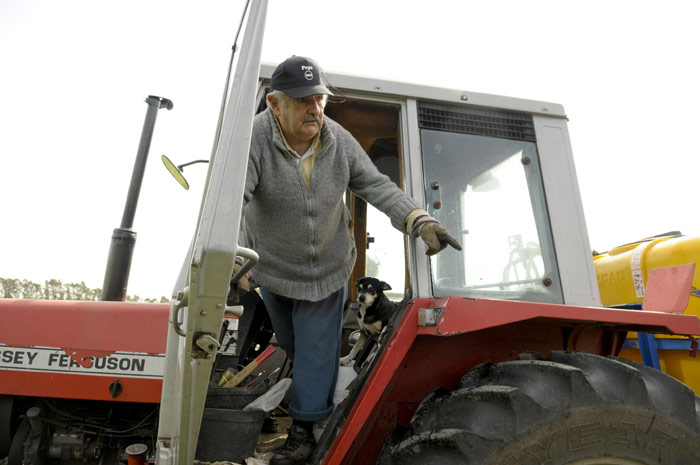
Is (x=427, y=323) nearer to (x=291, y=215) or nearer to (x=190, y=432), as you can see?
(x=291, y=215)

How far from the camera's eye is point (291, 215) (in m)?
1.83

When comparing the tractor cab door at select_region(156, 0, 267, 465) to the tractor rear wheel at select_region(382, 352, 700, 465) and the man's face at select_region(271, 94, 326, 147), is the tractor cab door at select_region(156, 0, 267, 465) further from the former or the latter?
the tractor rear wheel at select_region(382, 352, 700, 465)

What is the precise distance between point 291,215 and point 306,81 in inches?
20.3

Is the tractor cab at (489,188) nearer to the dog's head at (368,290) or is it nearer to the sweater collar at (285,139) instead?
the sweater collar at (285,139)

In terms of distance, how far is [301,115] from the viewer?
70.2 inches

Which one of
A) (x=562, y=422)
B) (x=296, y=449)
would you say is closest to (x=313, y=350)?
(x=296, y=449)

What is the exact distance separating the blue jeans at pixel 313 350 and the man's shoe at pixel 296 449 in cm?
6

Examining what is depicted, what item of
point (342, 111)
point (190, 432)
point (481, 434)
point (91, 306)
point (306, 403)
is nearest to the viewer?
point (190, 432)

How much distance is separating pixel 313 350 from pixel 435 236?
0.68 metres

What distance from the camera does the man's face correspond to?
5.82ft

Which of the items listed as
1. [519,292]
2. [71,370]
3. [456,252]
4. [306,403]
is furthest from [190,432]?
[71,370]

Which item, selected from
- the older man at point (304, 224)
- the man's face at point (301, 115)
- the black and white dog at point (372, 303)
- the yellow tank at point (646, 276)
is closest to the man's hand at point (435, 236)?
the older man at point (304, 224)

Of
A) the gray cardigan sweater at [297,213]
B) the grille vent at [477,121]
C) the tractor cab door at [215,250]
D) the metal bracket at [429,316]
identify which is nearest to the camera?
the tractor cab door at [215,250]

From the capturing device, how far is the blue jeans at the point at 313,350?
6.01 ft
